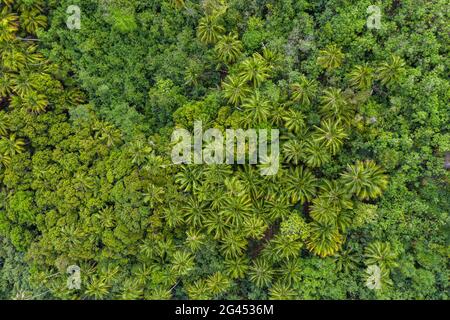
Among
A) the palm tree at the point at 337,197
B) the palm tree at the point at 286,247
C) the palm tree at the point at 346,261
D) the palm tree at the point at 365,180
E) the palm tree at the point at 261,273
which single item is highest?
the palm tree at the point at 365,180

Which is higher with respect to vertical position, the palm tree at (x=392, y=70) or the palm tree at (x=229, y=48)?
the palm tree at (x=229, y=48)

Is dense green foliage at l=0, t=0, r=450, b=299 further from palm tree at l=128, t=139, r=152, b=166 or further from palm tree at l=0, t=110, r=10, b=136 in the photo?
palm tree at l=0, t=110, r=10, b=136

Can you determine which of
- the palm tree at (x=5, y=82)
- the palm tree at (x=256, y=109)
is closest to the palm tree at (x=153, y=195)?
the palm tree at (x=256, y=109)

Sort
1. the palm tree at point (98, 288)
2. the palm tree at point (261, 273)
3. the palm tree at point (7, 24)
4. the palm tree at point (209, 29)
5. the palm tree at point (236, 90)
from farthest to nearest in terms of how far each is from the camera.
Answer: the palm tree at point (7, 24) → the palm tree at point (209, 29) → the palm tree at point (98, 288) → the palm tree at point (236, 90) → the palm tree at point (261, 273)

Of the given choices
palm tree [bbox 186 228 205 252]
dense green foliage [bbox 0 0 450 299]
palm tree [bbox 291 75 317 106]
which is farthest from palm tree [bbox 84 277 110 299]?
palm tree [bbox 291 75 317 106]

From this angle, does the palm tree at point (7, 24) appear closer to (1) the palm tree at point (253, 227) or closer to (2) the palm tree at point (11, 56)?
(2) the palm tree at point (11, 56)

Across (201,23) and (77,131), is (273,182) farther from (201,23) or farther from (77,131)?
(77,131)
